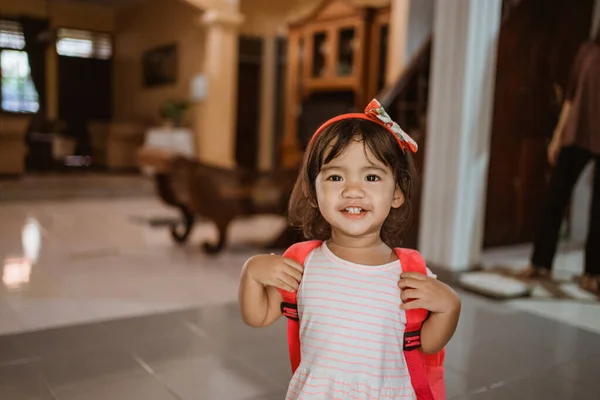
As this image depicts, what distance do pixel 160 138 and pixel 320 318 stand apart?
6.96 m

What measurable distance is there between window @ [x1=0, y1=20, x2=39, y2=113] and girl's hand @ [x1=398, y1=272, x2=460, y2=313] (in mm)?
11691

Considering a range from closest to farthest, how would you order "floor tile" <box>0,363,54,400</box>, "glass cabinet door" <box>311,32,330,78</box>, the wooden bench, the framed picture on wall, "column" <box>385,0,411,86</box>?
"floor tile" <box>0,363,54,400</box> < the wooden bench < "column" <box>385,0,411,86</box> < "glass cabinet door" <box>311,32,330,78</box> < the framed picture on wall

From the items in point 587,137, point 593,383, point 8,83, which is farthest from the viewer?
point 8,83

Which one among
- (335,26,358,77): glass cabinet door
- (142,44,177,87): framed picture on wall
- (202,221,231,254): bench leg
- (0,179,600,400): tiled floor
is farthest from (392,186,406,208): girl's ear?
(142,44,177,87): framed picture on wall

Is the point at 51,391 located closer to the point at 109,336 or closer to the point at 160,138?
the point at 109,336

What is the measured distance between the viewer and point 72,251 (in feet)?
12.8

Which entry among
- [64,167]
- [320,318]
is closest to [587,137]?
[320,318]

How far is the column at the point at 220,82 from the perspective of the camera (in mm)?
7129

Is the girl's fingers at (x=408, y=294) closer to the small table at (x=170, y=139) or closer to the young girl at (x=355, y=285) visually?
the young girl at (x=355, y=285)

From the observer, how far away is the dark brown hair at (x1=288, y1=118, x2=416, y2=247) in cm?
118

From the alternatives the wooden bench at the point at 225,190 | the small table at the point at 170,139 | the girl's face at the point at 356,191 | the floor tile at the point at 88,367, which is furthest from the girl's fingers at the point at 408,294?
the small table at the point at 170,139

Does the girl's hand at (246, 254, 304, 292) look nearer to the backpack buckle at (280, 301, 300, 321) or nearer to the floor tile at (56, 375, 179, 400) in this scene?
the backpack buckle at (280, 301, 300, 321)

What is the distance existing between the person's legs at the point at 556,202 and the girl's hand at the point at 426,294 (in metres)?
2.40

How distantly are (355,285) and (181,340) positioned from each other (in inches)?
49.3
